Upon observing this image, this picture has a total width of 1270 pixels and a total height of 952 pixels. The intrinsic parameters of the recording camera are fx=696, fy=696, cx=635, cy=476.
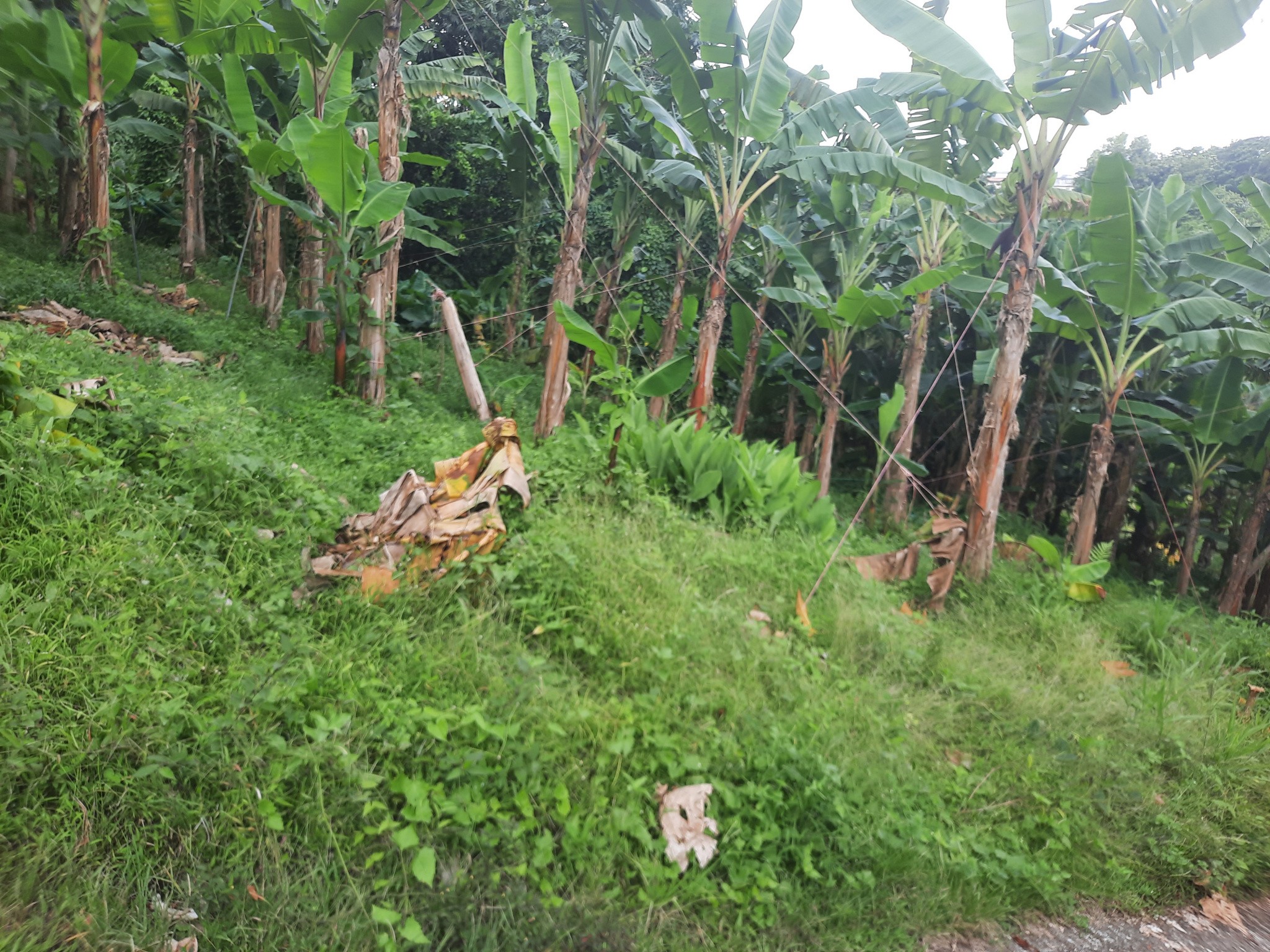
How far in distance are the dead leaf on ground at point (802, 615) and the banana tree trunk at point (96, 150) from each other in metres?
6.92

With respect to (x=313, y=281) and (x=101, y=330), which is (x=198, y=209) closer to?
(x=313, y=281)

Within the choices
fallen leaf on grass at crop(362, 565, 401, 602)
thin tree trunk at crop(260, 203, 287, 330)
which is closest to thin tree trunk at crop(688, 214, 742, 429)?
fallen leaf on grass at crop(362, 565, 401, 602)

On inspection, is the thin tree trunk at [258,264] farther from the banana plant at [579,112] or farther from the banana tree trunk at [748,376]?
the banana tree trunk at [748,376]

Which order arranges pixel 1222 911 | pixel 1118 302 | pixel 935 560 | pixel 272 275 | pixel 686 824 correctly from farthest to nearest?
pixel 272 275, pixel 1118 302, pixel 935 560, pixel 1222 911, pixel 686 824

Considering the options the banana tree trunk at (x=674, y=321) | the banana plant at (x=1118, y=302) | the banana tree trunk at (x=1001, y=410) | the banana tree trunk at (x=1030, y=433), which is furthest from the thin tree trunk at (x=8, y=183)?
the banana tree trunk at (x=1030, y=433)

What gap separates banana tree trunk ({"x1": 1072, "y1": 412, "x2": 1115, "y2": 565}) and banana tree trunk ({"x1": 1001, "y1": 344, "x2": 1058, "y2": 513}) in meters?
Result: 2.12

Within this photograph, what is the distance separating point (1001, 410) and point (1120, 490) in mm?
4353

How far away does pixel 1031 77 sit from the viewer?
4.64 m

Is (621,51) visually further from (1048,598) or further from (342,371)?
(1048,598)

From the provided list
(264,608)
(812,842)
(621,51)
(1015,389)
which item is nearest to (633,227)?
(621,51)

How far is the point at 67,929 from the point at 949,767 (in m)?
3.01

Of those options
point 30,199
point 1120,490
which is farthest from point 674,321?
point 30,199

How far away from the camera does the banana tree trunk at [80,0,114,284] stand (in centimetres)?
614

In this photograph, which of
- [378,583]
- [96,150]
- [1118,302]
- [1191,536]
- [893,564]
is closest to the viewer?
[378,583]
